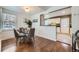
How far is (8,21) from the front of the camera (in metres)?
1.96

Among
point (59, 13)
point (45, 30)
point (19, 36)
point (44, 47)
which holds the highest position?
point (59, 13)

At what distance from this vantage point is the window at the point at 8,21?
1.91 meters

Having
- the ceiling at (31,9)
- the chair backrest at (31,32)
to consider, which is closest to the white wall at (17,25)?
the ceiling at (31,9)

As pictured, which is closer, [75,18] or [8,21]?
[75,18]

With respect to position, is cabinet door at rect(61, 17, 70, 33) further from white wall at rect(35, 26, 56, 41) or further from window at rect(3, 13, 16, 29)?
window at rect(3, 13, 16, 29)

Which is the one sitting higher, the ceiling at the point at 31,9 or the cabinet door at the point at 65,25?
the ceiling at the point at 31,9

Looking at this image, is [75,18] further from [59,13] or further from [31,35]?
[31,35]

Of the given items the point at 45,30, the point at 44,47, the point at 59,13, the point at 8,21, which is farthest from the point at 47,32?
the point at 8,21

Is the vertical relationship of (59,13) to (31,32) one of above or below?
above

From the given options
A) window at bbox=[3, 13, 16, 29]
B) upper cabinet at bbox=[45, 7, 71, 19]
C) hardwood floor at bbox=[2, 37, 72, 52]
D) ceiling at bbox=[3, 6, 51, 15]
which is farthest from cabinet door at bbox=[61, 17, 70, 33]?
window at bbox=[3, 13, 16, 29]

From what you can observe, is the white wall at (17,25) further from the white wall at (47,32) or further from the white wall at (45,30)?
the white wall at (47,32)

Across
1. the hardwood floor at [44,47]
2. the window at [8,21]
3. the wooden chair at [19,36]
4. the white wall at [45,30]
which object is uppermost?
the window at [8,21]

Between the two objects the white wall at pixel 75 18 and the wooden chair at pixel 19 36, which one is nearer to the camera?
the white wall at pixel 75 18
